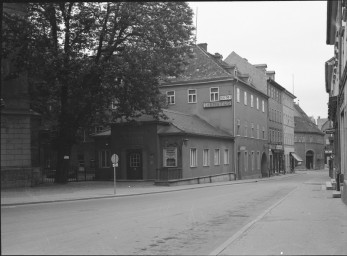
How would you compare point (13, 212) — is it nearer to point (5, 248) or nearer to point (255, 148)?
point (5, 248)

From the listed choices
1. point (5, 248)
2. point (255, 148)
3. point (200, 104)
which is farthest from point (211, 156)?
point (5, 248)

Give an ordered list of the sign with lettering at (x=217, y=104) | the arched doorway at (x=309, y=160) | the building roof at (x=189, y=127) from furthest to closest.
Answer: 1. the arched doorway at (x=309, y=160)
2. the sign with lettering at (x=217, y=104)
3. the building roof at (x=189, y=127)

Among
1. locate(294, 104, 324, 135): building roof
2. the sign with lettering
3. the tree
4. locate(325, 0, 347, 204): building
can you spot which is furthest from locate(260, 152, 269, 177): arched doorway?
locate(294, 104, 324, 135): building roof

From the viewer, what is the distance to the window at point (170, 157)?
36312mm

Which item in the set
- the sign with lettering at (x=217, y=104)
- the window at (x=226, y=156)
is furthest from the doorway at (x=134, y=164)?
the sign with lettering at (x=217, y=104)

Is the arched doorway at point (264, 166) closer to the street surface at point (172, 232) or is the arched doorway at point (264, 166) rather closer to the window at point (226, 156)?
the window at point (226, 156)

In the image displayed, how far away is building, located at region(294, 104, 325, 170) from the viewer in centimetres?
10000

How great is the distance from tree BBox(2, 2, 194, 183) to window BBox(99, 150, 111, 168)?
372 inches

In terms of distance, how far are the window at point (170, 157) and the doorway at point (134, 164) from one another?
2060mm

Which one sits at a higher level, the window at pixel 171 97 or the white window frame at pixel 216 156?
the window at pixel 171 97

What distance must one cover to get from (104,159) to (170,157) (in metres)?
6.58

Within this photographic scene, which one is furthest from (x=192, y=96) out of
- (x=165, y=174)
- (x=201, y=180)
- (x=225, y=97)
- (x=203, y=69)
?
(x=165, y=174)

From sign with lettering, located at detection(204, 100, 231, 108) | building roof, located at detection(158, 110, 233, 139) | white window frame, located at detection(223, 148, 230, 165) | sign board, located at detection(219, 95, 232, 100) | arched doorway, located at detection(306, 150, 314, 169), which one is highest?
sign board, located at detection(219, 95, 232, 100)

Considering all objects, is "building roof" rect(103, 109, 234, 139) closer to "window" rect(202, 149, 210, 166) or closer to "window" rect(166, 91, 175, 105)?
"window" rect(202, 149, 210, 166)
